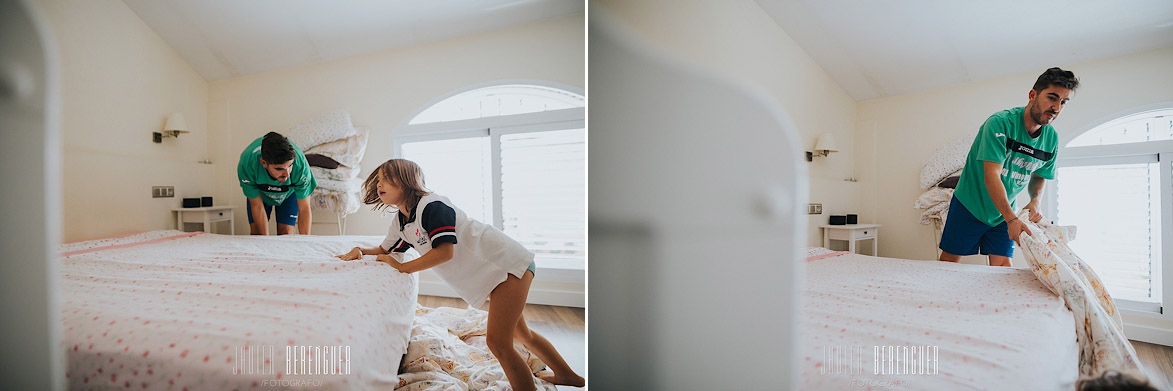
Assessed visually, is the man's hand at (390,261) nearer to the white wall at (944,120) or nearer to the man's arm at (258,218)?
the man's arm at (258,218)

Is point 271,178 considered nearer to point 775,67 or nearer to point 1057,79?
point 775,67

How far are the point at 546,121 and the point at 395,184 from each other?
12.1 inches

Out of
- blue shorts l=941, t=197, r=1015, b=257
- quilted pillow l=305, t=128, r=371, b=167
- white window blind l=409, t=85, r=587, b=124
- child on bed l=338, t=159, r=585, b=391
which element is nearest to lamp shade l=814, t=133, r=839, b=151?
blue shorts l=941, t=197, r=1015, b=257

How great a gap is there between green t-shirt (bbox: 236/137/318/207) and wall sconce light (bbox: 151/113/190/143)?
4.3 inches

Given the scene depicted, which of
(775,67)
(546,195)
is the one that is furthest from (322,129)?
(775,67)

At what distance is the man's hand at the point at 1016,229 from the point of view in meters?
0.68

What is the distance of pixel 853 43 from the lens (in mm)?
668

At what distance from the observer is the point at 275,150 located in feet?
2.61

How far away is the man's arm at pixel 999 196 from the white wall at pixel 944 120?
3 centimetres

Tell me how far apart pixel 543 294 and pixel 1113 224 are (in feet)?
3.11

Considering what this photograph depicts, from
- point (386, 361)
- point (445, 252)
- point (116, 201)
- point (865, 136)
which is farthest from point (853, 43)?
point (116, 201)

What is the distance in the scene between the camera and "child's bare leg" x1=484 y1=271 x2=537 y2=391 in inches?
32.7

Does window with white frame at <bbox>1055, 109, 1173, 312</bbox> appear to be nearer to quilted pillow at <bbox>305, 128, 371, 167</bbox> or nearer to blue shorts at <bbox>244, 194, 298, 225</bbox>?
quilted pillow at <bbox>305, 128, 371, 167</bbox>

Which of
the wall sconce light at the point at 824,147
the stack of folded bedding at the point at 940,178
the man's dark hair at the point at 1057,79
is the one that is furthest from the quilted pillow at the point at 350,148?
the man's dark hair at the point at 1057,79
